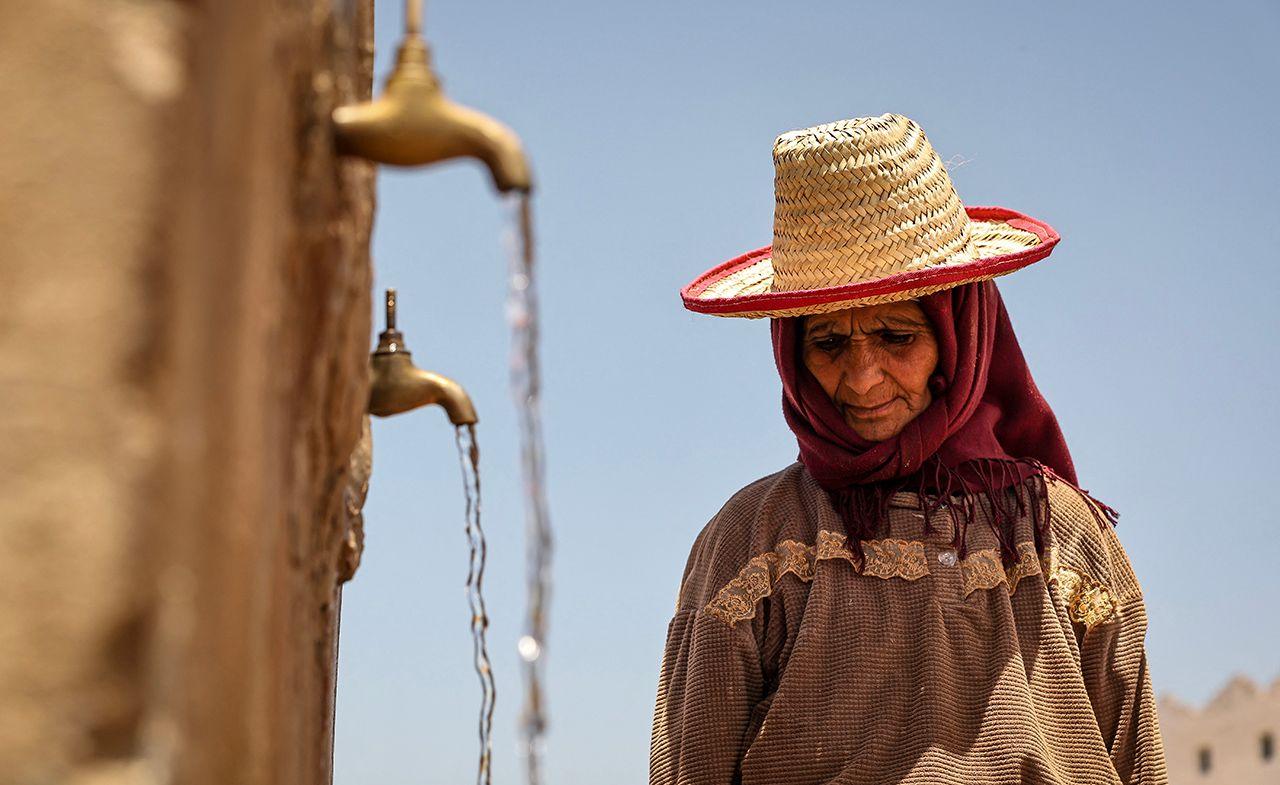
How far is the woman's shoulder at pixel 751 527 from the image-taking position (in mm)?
3918

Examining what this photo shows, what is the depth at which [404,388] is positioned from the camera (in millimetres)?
2586

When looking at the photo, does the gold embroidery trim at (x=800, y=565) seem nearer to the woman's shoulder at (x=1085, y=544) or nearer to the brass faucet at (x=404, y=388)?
the woman's shoulder at (x=1085, y=544)

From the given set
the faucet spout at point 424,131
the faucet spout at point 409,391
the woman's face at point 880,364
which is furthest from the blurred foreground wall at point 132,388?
the woman's face at point 880,364

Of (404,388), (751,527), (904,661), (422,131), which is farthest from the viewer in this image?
(751,527)

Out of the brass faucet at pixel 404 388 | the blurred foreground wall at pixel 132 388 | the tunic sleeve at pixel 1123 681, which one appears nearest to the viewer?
the blurred foreground wall at pixel 132 388

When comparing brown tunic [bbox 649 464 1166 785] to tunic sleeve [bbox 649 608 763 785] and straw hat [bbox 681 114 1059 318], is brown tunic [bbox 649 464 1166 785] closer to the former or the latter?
tunic sleeve [bbox 649 608 763 785]

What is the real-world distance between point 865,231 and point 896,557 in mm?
739

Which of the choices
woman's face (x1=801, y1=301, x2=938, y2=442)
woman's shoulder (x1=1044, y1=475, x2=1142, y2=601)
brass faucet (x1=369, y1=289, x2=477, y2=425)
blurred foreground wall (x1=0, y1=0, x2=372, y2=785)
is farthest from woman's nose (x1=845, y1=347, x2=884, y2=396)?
blurred foreground wall (x1=0, y1=0, x2=372, y2=785)

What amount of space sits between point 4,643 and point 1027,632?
2811mm

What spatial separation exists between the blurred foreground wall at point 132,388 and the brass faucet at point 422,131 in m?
0.27

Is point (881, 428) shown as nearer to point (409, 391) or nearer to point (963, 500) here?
point (963, 500)

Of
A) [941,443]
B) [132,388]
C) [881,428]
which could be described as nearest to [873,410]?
[881,428]

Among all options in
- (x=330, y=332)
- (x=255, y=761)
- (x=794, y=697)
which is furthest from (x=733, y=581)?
(x=255, y=761)

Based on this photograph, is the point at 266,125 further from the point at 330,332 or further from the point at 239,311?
the point at 330,332
